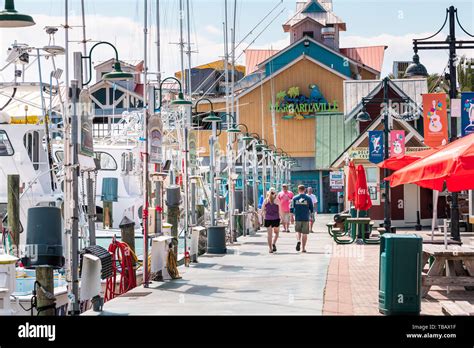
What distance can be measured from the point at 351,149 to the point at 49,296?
30.4 metres

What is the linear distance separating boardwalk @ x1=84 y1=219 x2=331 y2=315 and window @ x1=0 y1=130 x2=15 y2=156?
9005 mm

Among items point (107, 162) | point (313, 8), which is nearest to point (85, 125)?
point (107, 162)

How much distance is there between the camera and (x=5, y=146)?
33.3m

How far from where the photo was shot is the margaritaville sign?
7750 cm

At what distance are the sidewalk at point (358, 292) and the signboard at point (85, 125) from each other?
4.26 m

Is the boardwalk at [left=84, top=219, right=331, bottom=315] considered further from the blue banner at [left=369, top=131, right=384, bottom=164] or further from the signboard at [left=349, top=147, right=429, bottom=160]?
the signboard at [left=349, top=147, right=429, bottom=160]

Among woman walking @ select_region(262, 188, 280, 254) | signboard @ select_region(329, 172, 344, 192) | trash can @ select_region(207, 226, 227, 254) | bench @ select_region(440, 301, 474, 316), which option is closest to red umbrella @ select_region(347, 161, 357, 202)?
woman walking @ select_region(262, 188, 280, 254)

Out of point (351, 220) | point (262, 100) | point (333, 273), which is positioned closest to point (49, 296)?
point (333, 273)

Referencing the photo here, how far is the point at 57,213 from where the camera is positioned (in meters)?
15.2

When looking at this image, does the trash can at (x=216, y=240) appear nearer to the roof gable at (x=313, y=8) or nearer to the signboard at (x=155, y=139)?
the signboard at (x=155, y=139)

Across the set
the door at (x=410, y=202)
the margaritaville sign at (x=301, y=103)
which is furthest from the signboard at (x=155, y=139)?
the margaritaville sign at (x=301, y=103)

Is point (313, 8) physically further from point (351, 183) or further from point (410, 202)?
point (351, 183)
